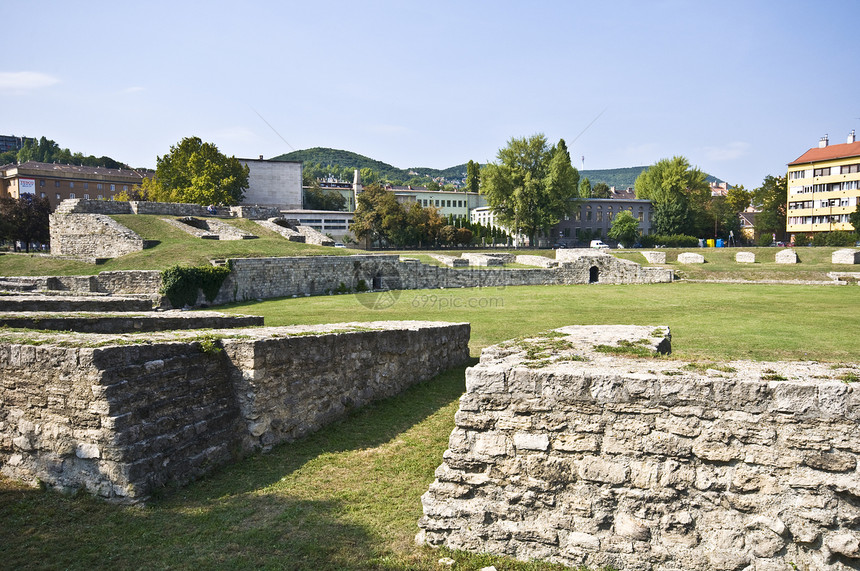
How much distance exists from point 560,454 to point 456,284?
1226 inches

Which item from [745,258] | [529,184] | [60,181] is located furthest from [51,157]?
[745,258]

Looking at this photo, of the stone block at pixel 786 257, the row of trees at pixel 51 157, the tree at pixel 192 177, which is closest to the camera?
the stone block at pixel 786 257

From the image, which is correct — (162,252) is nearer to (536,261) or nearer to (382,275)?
(382,275)

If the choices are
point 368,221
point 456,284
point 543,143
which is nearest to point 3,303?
point 456,284

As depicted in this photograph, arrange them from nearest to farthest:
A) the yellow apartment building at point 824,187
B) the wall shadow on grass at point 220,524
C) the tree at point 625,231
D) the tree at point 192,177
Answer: the wall shadow on grass at point 220,524 → the tree at point 192,177 → the yellow apartment building at point 824,187 → the tree at point 625,231

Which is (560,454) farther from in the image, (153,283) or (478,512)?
(153,283)

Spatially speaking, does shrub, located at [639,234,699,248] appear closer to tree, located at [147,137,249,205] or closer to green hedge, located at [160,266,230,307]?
tree, located at [147,137,249,205]

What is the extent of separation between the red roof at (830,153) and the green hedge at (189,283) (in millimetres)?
70731

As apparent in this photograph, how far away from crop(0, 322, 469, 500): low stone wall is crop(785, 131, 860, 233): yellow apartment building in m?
74.1

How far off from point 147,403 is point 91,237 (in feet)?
101

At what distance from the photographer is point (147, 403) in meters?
6.21

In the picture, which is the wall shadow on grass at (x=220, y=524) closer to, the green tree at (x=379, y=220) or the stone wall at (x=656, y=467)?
the stone wall at (x=656, y=467)

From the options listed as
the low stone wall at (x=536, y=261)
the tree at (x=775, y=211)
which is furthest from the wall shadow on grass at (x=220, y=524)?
the tree at (x=775, y=211)

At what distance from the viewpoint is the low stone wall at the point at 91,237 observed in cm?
3081
